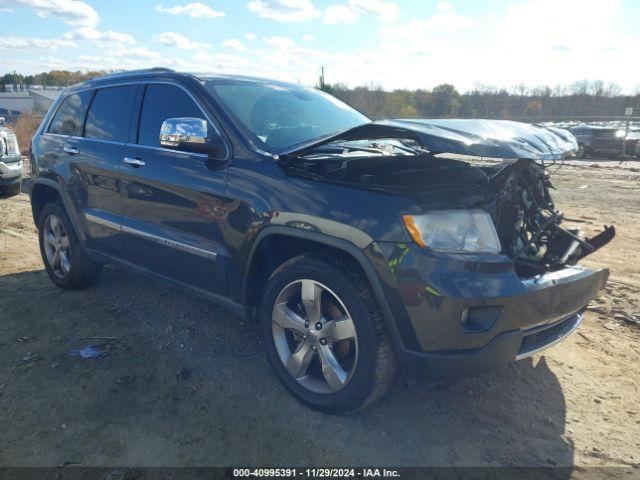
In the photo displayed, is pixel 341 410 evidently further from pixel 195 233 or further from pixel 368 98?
pixel 368 98

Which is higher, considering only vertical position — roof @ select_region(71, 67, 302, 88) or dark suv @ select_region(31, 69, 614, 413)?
roof @ select_region(71, 67, 302, 88)

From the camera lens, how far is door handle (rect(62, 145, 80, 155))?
4.36 m

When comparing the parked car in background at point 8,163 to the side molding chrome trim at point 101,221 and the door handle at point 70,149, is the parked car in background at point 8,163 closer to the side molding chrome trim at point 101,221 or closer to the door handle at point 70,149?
the door handle at point 70,149

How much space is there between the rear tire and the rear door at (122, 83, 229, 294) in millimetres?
954

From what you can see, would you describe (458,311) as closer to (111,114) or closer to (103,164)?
(103,164)

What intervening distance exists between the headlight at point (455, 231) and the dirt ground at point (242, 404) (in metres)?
1.05

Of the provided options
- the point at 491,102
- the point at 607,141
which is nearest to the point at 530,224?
the point at 607,141

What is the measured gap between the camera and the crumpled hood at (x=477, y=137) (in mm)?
2523

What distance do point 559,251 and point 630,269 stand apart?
2759mm

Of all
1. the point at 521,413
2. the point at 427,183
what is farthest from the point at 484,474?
the point at 427,183

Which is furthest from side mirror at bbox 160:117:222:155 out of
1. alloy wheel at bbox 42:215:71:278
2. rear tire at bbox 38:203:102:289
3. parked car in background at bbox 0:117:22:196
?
parked car in background at bbox 0:117:22:196

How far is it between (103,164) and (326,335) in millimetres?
2455

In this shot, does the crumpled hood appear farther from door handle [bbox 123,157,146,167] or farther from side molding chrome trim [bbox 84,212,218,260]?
door handle [bbox 123,157,146,167]

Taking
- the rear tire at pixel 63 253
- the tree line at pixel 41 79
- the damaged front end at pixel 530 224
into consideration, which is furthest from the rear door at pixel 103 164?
the tree line at pixel 41 79
